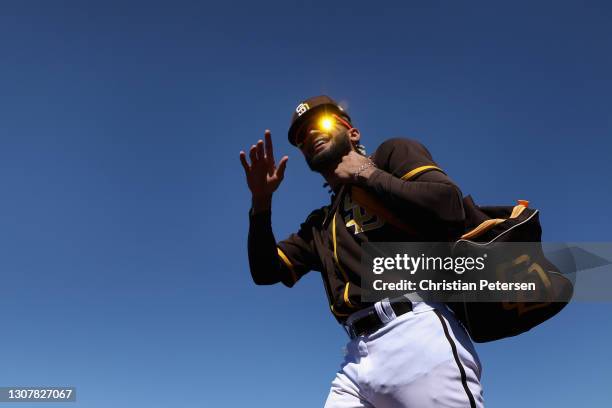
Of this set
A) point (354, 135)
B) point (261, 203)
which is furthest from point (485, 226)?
point (261, 203)

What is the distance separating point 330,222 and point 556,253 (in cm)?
180

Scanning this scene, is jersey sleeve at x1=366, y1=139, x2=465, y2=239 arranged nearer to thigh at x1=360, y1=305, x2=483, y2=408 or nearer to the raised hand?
thigh at x1=360, y1=305, x2=483, y2=408

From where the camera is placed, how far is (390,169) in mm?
3766

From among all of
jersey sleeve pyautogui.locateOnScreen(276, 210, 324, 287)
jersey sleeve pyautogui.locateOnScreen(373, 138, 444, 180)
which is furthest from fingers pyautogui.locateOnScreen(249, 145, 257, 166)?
jersey sleeve pyautogui.locateOnScreen(373, 138, 444, 180)

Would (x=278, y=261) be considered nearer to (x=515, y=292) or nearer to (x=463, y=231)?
(x=463, y=231)

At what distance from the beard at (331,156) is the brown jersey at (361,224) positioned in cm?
26

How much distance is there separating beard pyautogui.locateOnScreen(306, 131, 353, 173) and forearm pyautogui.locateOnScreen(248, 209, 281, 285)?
2.24 ft

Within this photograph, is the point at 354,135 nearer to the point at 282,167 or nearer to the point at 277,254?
the point at 282,167

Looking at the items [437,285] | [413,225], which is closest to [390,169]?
[413,225]

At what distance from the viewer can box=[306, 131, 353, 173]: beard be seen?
4.08m

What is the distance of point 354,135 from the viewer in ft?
15.0

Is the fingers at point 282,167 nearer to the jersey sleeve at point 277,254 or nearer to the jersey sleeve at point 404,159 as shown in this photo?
the jersey sleeve at point 277,254

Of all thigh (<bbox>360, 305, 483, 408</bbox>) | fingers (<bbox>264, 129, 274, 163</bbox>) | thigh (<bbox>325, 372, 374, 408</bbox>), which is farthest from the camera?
fingers (<bbox>264, 129, 274, 163</bbox>)

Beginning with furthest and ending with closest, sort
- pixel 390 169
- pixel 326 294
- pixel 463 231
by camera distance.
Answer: pixel 326 294, pixel 390 169, pixel 463 231
